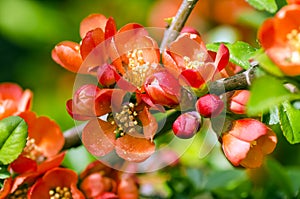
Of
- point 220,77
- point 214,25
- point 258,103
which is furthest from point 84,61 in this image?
point 214,25

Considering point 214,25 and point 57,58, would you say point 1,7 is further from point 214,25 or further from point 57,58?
point 57,58

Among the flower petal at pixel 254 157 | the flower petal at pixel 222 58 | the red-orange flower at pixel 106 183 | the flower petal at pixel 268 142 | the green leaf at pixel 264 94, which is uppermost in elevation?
the green leaf at pixel 264 94

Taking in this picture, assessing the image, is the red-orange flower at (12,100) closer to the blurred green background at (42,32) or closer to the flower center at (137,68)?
the flower center at (137,68)

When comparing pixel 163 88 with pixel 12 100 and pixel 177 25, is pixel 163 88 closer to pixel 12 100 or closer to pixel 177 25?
pixel 177 25

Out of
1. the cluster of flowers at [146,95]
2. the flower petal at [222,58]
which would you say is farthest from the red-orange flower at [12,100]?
the flower petal at [222,58]

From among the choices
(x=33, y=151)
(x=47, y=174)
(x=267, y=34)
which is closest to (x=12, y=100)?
(x=33, y=151)

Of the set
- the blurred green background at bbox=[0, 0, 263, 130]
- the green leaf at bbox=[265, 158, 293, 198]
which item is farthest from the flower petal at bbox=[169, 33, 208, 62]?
the blurred green background at bbox=[0, 0, 263, 130]
